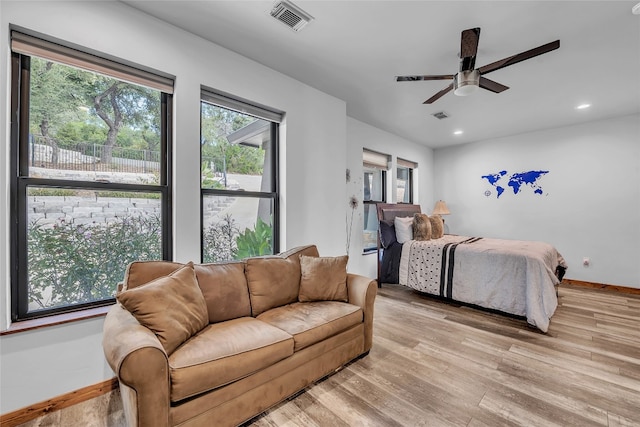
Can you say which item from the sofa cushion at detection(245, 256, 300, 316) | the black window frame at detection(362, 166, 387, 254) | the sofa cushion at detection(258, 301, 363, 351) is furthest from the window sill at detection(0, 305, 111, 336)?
the black window frame at detection(362, 166, 387, 254)

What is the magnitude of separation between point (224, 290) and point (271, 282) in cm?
38

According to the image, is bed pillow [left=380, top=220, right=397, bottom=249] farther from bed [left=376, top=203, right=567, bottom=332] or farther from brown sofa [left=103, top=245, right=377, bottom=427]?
brown sofa [left=103, top=245, right=377, bottom=427]

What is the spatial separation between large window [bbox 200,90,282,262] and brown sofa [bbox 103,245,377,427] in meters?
0.63

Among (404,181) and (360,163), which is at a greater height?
(360,163)

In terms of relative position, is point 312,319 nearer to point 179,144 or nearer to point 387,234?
point 179,144

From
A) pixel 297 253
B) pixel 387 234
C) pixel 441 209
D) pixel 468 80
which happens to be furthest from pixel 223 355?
pixel 441 209

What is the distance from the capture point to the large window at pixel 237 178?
261 centimetres

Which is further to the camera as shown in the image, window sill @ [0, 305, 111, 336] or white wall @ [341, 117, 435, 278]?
white wall @ [341, 117, 435, 278]

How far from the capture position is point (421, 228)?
13.7 feet

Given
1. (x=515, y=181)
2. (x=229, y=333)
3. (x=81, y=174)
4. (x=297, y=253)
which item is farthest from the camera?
(x=515, y=181)

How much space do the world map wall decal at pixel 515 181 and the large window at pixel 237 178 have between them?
462 cm

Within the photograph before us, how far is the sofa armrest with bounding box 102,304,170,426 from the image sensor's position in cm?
120

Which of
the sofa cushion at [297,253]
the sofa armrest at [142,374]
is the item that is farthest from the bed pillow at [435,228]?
the sofa armrest at [142,374]

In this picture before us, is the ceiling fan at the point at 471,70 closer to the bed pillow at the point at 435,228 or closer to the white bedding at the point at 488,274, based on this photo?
the white bedding at the point at 488,274
